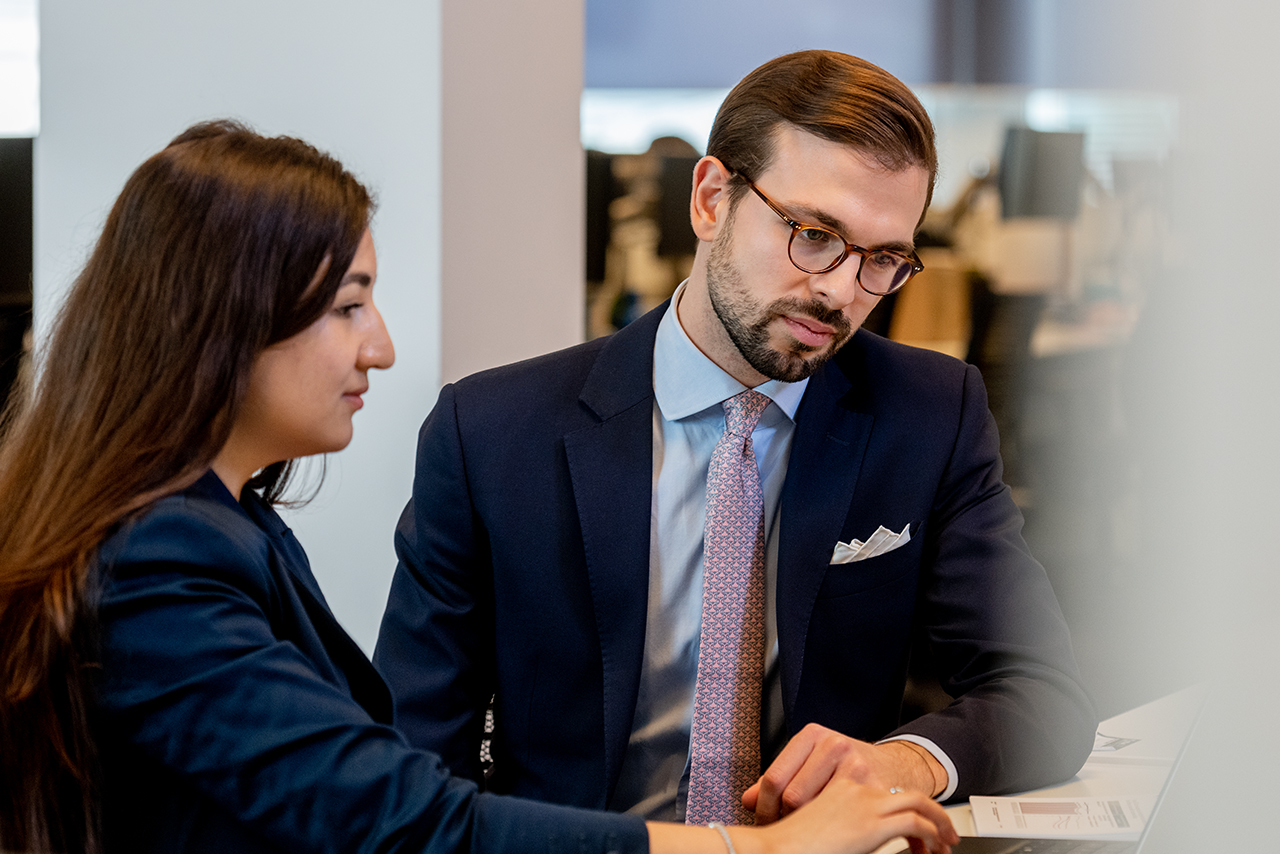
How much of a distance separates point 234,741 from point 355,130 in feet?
3.13

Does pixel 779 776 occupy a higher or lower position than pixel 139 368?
lower

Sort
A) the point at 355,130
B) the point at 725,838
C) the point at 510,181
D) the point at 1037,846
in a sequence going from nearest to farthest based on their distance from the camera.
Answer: the point at 725,838, the point at 1037,846, the point at 355,130, the point at 510,181

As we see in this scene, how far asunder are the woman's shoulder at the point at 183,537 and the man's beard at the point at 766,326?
2.11 ft

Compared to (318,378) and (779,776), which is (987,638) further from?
(318,378)

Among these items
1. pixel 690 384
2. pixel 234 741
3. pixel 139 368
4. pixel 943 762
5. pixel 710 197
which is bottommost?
pixel 943 762

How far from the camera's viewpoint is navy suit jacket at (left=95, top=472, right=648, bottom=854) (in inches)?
29.7

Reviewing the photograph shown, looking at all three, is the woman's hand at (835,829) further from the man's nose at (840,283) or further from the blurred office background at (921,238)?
the man's nose at (840,283)

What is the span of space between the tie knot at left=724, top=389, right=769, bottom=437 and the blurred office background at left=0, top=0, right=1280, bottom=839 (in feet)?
1.03

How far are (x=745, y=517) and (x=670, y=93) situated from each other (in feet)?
13.6

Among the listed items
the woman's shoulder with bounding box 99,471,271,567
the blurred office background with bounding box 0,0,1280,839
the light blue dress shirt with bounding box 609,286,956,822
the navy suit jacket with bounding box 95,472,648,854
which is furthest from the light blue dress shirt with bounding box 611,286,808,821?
the woman's shoulder with bounding box 99,471,271,567

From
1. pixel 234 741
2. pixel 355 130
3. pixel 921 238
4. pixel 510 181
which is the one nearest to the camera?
pixel 234 741

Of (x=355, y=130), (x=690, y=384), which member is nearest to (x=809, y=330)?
(x=690, y=384)

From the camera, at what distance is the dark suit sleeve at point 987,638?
1154mm

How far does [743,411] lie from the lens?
1.33 metres
